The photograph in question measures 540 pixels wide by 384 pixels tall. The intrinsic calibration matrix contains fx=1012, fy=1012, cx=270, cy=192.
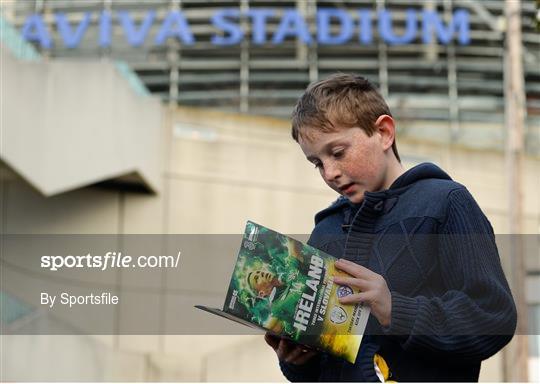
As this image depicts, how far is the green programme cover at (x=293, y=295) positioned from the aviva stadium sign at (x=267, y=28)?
25.5m

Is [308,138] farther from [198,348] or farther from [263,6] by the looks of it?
[263,6]

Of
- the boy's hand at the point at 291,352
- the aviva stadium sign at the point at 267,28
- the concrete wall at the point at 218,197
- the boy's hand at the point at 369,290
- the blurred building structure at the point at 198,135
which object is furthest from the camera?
the aviva stadium sign at the point at 267,28

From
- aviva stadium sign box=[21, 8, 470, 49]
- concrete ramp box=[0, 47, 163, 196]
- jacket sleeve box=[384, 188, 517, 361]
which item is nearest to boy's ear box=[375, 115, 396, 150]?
jacket sleeve box=[384, 188, 517, 361]

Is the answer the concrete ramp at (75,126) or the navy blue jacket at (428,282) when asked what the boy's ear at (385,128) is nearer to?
the navy blue jacket at (428,282)

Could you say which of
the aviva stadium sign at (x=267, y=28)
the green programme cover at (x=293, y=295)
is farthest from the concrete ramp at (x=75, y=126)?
the green programme cover at (x=293, y=295)

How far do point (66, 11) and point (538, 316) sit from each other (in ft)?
51.4

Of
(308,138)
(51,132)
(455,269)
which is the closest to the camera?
(455,269)

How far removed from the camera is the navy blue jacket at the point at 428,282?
90.7 inches

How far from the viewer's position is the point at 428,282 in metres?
2.46

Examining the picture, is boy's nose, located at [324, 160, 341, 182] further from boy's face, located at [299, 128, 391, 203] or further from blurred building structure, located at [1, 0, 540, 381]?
blurred building structure, located at [1, 0, 540, 381]

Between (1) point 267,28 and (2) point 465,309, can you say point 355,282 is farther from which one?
(1) point 267,28

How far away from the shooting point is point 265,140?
20922 mm

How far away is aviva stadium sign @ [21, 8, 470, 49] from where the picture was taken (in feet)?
90.1

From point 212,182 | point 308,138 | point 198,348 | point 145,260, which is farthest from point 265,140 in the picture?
point 308,138
